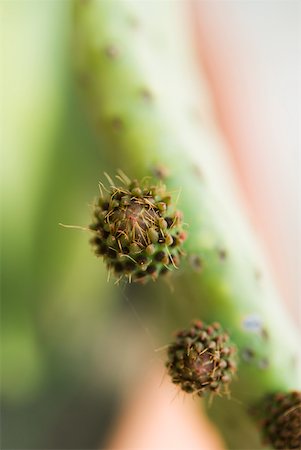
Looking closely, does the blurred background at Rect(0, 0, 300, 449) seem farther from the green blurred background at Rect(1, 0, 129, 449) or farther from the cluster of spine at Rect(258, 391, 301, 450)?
the cluster of spine at Rect(258, 391, 301, 450)

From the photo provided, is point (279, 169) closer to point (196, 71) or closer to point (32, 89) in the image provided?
point (196, 71)

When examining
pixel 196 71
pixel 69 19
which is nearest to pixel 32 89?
pixel 69 19

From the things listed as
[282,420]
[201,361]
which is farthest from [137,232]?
[282,420]

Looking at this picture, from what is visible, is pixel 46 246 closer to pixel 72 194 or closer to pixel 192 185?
pixel 72 194

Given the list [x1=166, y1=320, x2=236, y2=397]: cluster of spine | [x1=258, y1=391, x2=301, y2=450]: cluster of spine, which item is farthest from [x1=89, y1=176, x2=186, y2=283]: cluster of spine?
[x1=258, y1=391, x2=301, y2=450]: cluster of spine

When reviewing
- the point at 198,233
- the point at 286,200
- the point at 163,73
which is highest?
the point at 163,73

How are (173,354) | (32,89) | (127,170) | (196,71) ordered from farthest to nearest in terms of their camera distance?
1. (196,71)
2. (32,89)
3. (127,170)
4. (173,354)

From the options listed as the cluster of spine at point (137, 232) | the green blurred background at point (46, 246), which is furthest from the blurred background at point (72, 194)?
the cluster of spine at point (137, 232)
